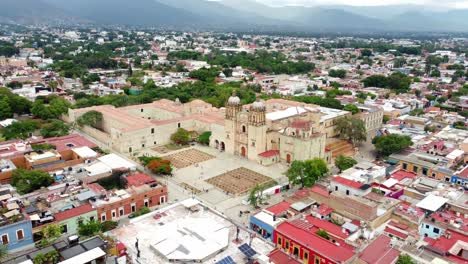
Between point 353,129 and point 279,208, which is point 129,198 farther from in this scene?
point 353,129

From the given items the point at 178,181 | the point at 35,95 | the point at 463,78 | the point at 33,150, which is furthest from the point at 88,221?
the point at 463,78

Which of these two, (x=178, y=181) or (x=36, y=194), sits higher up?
(x=36, y=194)

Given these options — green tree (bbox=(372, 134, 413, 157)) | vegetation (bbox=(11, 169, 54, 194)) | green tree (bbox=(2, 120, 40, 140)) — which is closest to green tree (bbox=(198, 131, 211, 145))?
green tree (bbox=(372, 134, 413, 157))

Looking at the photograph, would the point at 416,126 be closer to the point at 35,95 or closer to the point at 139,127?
the point at 139,127

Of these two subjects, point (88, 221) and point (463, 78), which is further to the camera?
point (463, 78)

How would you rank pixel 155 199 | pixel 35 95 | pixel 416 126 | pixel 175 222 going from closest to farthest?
pixel 175 222 → pixel 155 199 → pixel 416 126 → pixel 35 95

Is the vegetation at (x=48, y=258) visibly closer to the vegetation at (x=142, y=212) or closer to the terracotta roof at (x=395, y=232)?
the vegetation at (x=142, y=212)

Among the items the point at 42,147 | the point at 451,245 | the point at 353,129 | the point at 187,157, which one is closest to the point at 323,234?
the point at 451,245
